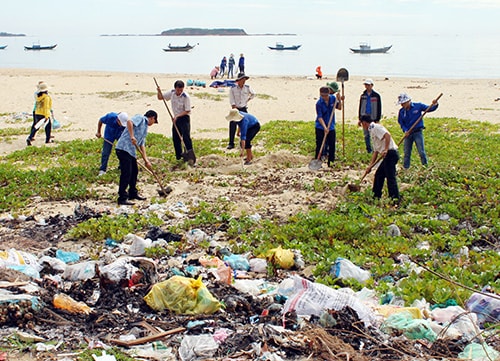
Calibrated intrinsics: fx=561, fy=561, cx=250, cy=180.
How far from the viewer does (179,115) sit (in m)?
11.1

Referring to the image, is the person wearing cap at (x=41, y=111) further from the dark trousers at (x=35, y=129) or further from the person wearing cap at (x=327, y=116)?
the person wearing cap at (x=327, y=116)

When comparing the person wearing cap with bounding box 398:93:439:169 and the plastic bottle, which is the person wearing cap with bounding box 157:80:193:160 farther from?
the plastic bottle

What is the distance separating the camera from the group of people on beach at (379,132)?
8.22 meters

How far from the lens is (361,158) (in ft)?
37.0

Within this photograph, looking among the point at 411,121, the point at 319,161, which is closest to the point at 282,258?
the point at 319,161

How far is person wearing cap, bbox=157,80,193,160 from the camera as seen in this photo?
11.1 metres

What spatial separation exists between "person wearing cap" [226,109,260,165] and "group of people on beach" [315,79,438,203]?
131cm

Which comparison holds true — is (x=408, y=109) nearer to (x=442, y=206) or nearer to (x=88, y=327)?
(x=442, y=206)

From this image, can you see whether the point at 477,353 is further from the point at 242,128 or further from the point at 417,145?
the point at 242,128

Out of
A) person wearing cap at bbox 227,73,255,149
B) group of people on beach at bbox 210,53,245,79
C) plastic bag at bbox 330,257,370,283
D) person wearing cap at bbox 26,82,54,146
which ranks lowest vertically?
plastic bag at bbox 330,257,370,283

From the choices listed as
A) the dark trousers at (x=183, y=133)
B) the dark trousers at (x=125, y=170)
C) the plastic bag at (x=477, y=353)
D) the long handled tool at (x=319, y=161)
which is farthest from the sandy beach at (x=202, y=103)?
the plastic bag at (x=477, y=353)

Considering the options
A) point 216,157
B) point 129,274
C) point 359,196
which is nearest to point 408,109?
point 359,196

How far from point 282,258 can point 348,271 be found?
78 cm

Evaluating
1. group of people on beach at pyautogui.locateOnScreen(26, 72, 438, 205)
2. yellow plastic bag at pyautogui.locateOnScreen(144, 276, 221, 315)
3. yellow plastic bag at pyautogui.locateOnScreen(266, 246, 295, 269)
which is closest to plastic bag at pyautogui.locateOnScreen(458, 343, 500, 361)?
yellow plastic bag at pyautogui.locateOnScreen(144, 276, 221, 315)
